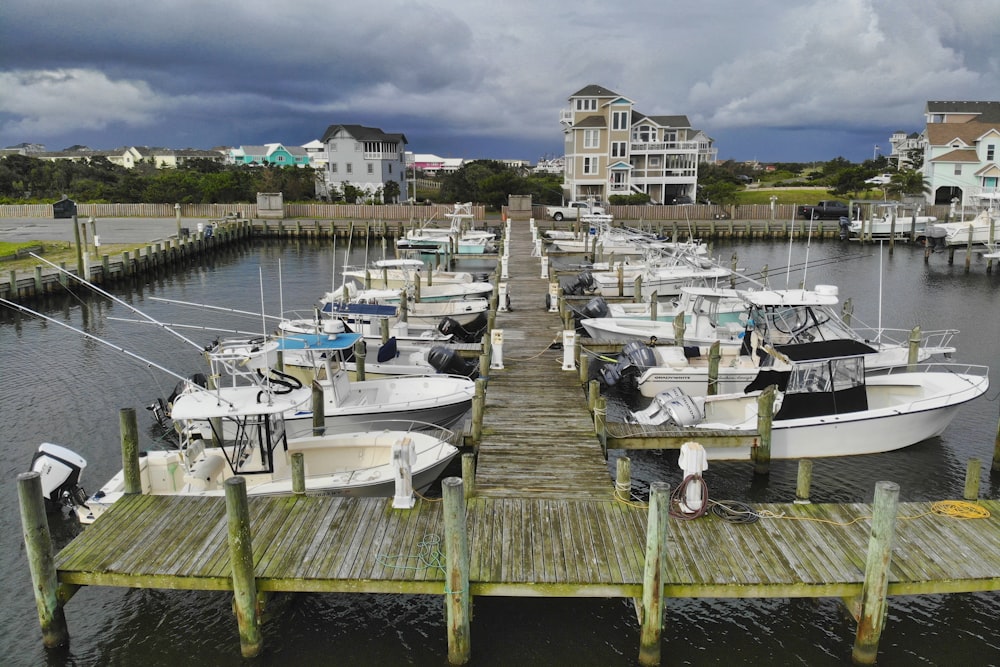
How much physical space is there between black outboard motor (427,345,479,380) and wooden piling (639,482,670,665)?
36.6 feet

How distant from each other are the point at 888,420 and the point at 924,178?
2623 inches

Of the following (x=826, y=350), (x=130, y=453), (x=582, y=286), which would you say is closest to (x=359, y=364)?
(x=130, y=453)

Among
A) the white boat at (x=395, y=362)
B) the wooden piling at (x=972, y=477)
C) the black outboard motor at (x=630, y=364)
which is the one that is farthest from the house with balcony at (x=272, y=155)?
the wooden piling at (x=972, y=477)

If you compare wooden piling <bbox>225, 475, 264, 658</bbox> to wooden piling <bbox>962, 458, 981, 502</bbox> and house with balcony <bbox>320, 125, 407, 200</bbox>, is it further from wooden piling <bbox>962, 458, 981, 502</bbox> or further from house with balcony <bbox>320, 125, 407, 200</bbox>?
house with balcony <bbox>320, 125, 407, 200</bbox>

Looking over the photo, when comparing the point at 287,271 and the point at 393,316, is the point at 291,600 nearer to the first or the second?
the point at 393,316

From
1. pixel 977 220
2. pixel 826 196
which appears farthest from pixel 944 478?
pixel 826 196

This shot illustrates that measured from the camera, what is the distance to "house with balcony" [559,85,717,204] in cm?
7306

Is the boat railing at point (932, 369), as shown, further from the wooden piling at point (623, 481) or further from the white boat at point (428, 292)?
the white boat at point (428, 292)

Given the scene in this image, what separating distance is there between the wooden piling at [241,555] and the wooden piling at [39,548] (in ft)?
7.40

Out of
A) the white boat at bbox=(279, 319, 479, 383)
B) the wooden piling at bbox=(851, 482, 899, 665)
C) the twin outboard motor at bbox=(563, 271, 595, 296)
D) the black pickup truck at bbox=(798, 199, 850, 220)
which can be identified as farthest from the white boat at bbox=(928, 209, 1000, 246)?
the wooden piling at bbox=(851, 482, 899, 665)

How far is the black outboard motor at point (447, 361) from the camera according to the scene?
1966 centimetres

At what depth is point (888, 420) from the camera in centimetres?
1566

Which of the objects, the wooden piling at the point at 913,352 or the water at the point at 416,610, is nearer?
the water at the point at 416,610

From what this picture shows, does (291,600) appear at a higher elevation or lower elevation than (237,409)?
lower
